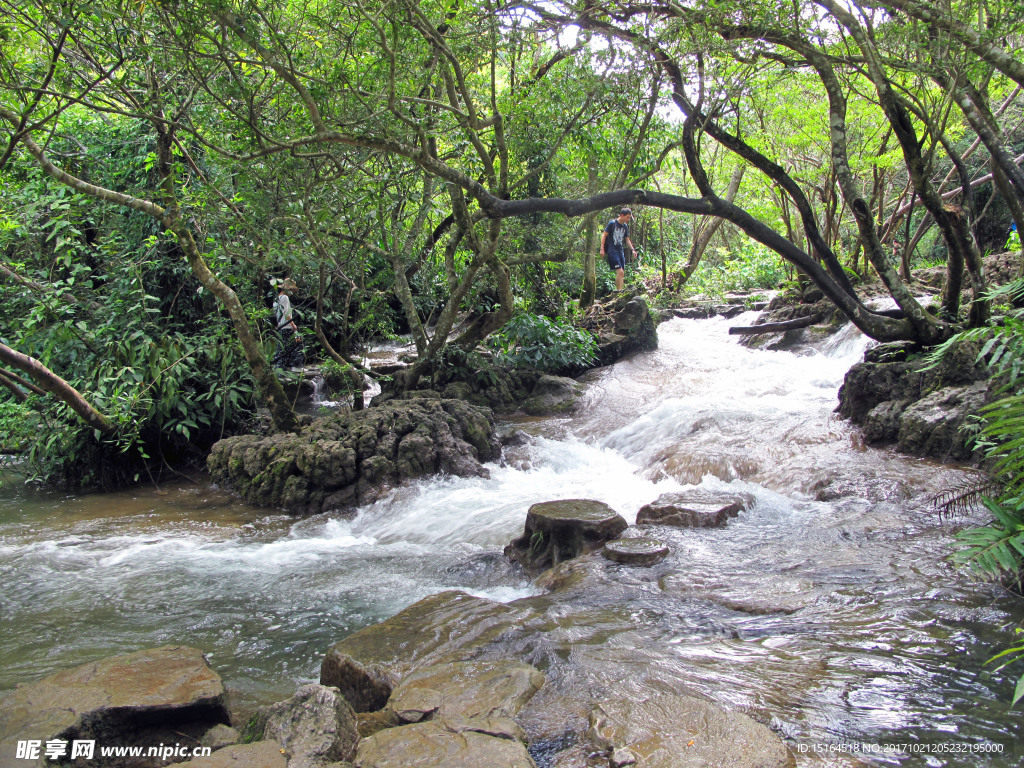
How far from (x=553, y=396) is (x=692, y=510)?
5.43m

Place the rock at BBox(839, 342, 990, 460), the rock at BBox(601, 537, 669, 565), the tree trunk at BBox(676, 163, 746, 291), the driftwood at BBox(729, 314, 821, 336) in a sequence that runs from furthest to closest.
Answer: the tree trunk at BBox(676, 163, 746, 291) < the driftwood at BBox(729, 314, 821, 336) < the rock at BBox(839, 342, 990, 460) < the rock at BBox(601, 537, 669, 565)

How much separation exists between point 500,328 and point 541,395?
138cm

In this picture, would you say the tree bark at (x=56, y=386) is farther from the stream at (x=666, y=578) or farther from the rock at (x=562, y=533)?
the rock at (x=562, y=533)

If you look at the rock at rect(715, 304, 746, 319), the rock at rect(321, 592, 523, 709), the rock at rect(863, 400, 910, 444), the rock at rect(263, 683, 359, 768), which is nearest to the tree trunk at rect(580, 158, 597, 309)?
the rock at rect(715, 304, 746, 319)

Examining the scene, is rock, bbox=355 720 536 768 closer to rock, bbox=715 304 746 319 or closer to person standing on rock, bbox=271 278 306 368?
person standing on rock, bbox=271 278 306 368

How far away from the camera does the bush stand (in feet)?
36.4

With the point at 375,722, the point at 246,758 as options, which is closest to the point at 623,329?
the point at 375,722

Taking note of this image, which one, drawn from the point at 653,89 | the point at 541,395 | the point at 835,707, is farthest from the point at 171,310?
the point at 835,707

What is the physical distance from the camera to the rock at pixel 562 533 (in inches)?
197

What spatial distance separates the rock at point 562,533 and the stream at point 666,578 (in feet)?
0.83

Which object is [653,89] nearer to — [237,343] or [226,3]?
[226,3]

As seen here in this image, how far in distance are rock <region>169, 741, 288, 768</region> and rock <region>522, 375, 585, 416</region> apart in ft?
26.7

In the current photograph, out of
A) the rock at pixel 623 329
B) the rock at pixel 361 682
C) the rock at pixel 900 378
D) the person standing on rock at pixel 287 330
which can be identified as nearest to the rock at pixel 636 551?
the rock at pixel 361 682

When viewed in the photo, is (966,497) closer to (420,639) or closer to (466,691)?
(466,691)
